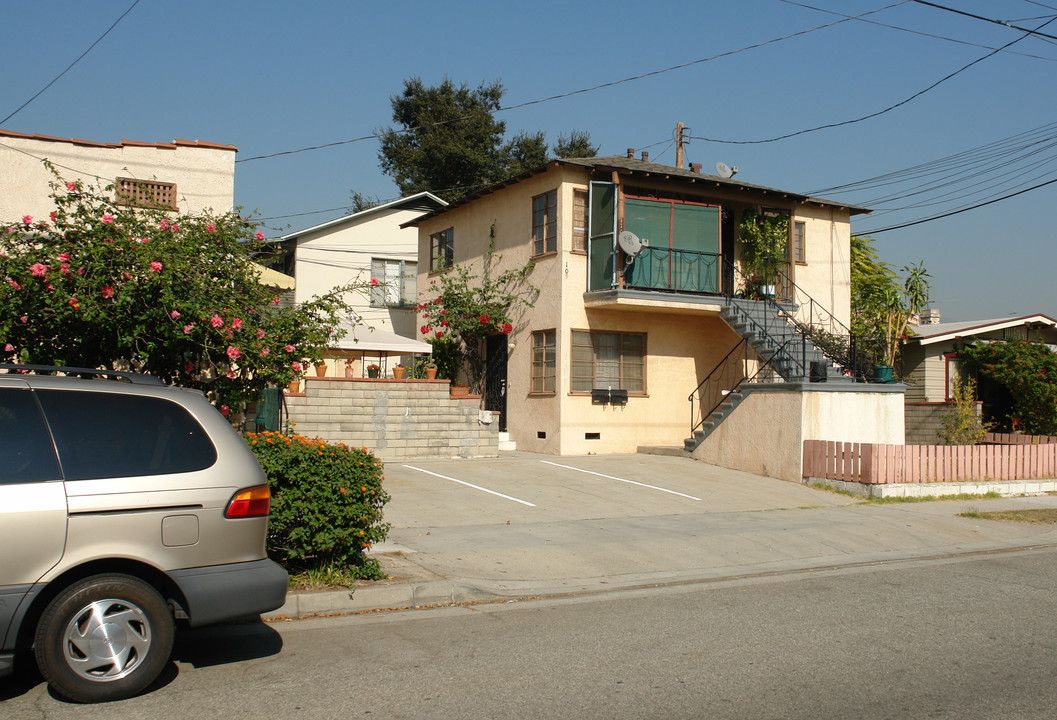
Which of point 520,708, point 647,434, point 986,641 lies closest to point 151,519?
point 520,708

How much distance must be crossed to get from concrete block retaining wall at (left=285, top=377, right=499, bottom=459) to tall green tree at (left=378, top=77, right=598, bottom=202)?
2650cm

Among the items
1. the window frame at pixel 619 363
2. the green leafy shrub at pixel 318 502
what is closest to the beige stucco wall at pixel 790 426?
the window frame at pixel 619 363

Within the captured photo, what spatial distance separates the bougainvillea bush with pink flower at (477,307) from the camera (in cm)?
2009

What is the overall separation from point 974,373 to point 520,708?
23563mm

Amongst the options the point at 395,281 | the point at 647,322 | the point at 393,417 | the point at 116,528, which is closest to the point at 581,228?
the point at 647,322

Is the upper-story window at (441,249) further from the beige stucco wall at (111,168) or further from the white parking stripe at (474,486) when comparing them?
the white parking stripe at (474,486)

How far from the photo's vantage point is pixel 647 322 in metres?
19.8

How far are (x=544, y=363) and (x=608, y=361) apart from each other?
1.39 m

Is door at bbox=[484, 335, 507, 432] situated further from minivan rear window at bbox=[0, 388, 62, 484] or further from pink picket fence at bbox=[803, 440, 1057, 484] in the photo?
minivan rear window at bbox=[0, 388, 62, 484]

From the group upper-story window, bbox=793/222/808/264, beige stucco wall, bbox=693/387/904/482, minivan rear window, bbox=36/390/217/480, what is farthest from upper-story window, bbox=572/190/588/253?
minivan rear window, bbox=36/390/217/480

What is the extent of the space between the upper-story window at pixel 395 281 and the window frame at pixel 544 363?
380 inches

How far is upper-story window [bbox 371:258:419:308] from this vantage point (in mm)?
28375

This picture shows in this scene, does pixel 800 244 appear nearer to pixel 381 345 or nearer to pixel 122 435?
pixel 381 345

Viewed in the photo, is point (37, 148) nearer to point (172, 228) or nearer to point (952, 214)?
point (172, 228)
